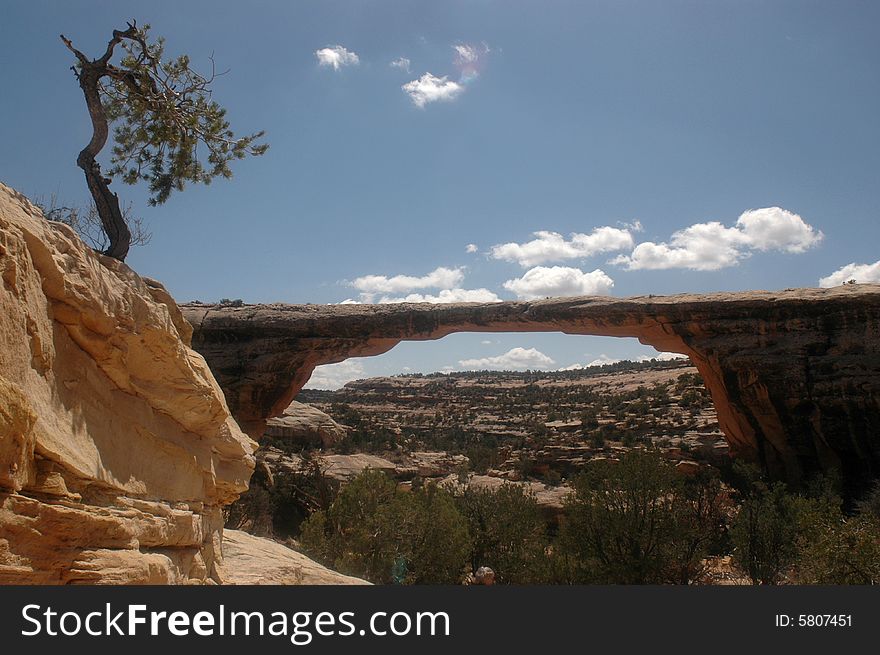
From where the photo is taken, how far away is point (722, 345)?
46.4ft

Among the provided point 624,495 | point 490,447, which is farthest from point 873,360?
point 490,447

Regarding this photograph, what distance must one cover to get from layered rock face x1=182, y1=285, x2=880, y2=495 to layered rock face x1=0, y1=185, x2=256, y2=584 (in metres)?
10.6

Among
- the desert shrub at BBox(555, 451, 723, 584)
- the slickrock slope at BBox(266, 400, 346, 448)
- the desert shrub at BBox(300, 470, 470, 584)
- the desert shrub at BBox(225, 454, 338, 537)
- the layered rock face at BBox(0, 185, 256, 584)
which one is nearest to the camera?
the layered rock face at BBox(0, 185, 256, 584)

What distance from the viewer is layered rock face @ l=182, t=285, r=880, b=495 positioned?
1323 cm

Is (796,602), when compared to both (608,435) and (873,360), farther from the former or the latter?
(608,435)

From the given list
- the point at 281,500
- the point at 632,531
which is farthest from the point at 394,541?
the point at 281,500

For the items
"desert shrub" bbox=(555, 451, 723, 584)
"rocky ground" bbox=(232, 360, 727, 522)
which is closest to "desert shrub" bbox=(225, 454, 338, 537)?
"rocky ground" bbox=(232, 360, 727, 522)

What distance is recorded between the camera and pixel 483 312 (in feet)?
51.1

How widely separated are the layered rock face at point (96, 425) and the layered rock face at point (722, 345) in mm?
10556

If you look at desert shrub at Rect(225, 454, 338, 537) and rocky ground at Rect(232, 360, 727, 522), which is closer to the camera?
desert shrub at Rect(225, 454, 338, 537)

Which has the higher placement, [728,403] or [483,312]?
[483,312]

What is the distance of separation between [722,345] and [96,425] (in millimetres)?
14222

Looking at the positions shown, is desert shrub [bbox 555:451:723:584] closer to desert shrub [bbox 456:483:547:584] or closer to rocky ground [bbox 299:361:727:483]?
desert shrub [bbox 456:483:547:584]

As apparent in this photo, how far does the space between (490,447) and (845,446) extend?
18114 mm
